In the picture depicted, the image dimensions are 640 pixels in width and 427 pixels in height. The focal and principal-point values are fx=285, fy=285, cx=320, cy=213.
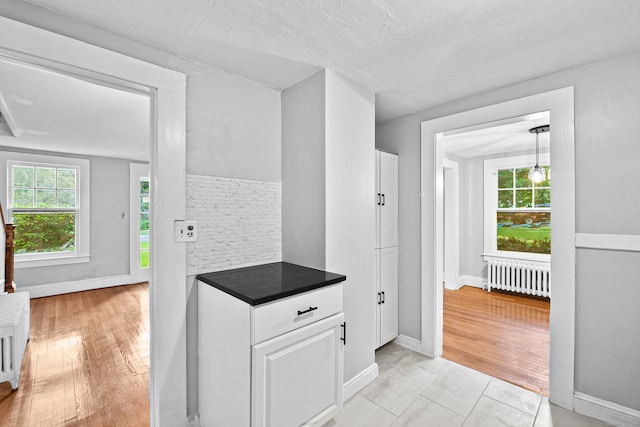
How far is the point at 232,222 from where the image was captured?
190 cm

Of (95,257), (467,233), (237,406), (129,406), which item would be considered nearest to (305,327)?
(237,406)

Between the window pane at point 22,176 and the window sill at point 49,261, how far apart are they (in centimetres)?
109

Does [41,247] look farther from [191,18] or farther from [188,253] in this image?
[191,18]

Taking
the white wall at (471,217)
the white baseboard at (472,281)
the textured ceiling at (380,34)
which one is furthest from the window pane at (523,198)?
the textured ceiling at (380,34)

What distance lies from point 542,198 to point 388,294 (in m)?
3.43

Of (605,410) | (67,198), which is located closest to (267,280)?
(605,410)

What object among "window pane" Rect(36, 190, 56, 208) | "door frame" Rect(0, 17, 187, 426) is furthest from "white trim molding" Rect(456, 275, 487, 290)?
"window pane" Rect(36, 190, 56, 208)

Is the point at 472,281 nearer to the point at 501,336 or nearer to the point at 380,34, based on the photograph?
the point at 501,336

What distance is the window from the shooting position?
4.38 metres

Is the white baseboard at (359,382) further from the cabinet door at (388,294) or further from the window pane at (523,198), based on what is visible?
the window pane at (523,198)

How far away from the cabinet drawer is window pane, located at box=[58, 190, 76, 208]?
5.13 m

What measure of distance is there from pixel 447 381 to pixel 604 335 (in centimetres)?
104

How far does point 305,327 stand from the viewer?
148 cm

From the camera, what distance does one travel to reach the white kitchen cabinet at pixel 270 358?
1.29 m
